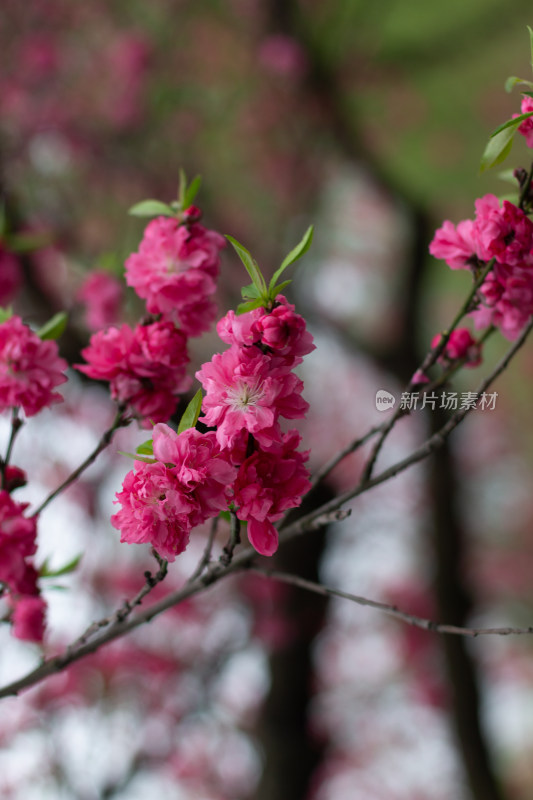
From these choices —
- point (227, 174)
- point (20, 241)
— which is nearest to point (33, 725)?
point (20, 241)

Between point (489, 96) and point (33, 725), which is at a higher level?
point (489, 96)

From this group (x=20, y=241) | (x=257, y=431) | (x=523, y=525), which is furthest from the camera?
(x=523, y=525)

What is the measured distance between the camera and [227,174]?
298 centimetres

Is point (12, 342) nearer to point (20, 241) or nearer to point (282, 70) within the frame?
point (20, 241)

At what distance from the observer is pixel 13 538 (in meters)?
0.52

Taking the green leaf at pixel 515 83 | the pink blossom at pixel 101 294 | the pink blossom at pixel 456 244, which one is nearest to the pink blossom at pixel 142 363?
the pink blossom at pixel 456 244

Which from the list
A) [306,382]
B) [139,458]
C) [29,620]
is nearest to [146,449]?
[139,458]

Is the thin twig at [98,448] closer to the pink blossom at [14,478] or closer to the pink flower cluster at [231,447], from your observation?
the pink blossom at [14,478]

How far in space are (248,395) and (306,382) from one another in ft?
4.77

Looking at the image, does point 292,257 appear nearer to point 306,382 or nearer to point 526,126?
point 526,126

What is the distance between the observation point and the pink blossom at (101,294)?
1014 millimetres

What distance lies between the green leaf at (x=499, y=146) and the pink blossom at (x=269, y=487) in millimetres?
268

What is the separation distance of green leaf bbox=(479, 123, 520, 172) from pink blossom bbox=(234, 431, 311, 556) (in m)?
0.27

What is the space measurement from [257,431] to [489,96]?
3.01 meters
